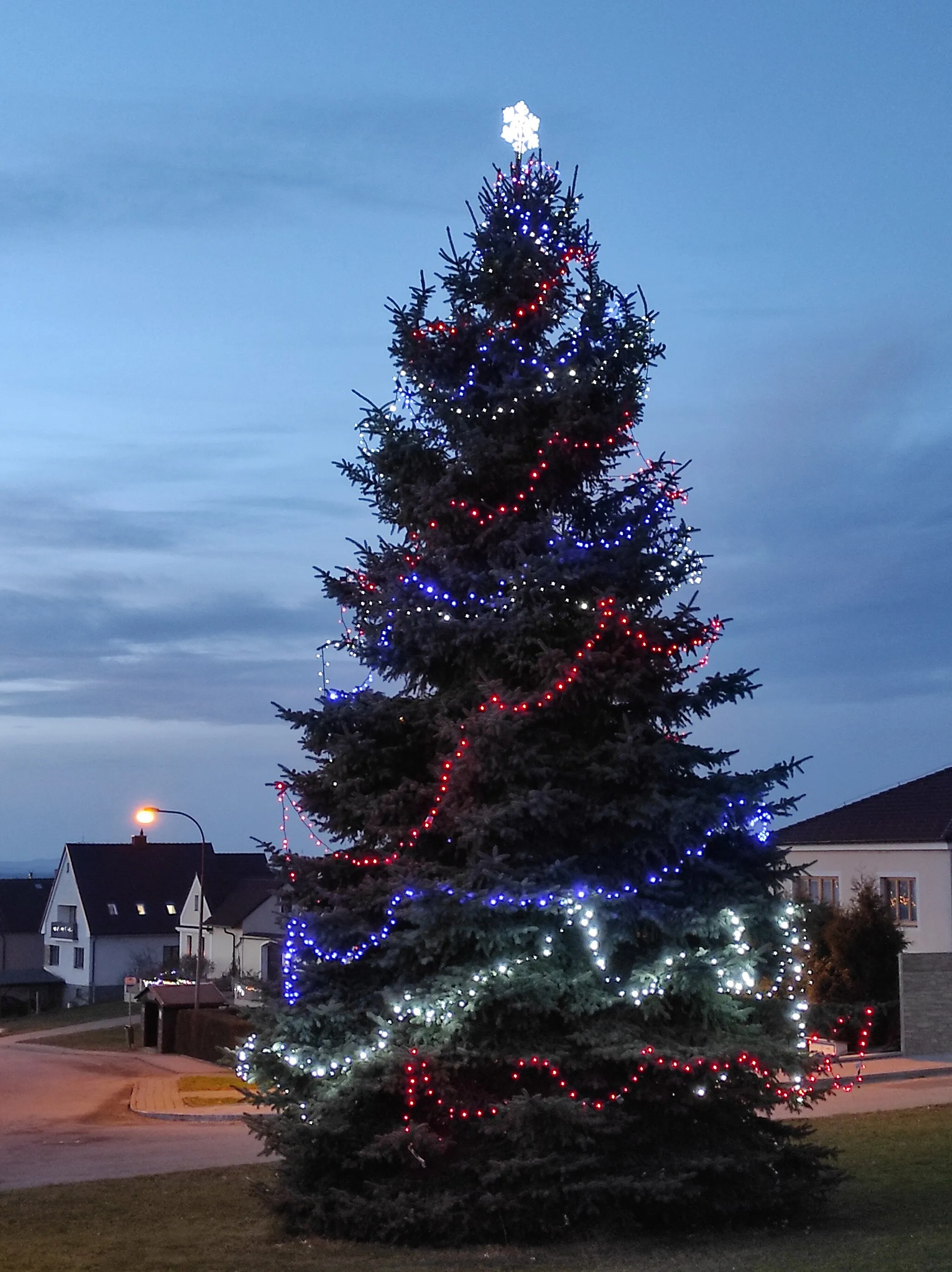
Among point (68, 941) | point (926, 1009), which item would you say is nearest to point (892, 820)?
point (926, 1009)

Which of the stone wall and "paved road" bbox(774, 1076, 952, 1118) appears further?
the stone wall

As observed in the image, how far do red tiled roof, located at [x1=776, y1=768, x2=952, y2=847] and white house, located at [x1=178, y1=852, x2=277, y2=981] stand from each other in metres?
23.2

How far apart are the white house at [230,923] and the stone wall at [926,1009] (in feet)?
97.9

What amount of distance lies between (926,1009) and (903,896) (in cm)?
764

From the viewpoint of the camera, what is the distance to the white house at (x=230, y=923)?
189ft

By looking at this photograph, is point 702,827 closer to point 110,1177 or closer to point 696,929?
point 696,929

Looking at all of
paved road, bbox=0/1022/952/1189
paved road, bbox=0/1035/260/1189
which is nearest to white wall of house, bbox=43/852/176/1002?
paved road, bbox=0/1035/260/1189

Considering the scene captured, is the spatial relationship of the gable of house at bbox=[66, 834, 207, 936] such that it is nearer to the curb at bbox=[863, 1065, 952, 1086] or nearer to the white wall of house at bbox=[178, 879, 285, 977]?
the white wall of house at bbox=[178, 879, 285, 977]

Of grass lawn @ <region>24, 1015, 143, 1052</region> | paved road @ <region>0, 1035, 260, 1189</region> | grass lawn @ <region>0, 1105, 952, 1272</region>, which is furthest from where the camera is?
grass lawn @ <region>24, 1015, 143, 1052</region>

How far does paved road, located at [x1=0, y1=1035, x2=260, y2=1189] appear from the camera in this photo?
15.7 meters

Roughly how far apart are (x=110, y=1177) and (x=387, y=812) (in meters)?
6.70

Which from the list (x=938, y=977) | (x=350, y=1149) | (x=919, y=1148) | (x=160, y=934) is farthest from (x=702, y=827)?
(x=160, y=934)

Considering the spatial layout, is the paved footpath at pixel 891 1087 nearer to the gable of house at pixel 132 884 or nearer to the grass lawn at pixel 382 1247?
the grass lawn at pixel 382 1247

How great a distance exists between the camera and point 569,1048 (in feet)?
32.5
